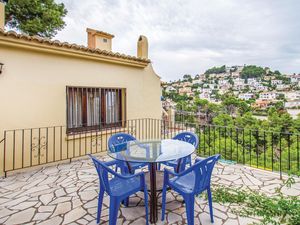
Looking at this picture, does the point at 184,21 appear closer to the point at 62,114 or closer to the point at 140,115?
the point at 140,115

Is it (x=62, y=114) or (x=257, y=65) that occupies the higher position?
(x=257, y=65)

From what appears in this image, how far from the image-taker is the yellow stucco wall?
14.2 feet

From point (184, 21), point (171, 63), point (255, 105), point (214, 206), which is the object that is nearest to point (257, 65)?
point (255, 105)

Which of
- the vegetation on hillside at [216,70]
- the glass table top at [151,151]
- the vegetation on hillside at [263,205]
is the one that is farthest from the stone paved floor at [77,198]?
the vegetation on hillside at [216,70]

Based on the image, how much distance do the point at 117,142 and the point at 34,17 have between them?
40.1 ft

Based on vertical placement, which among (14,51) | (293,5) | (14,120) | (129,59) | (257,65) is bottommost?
(14,120)

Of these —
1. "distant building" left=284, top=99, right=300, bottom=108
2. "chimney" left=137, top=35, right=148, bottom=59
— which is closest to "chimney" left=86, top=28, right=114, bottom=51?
"chimney" left=137, top=35, right=148, bottom=59

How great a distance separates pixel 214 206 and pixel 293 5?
8.08 m

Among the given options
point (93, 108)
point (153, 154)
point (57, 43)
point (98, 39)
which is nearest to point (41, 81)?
point (57, 43)

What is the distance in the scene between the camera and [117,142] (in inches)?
157

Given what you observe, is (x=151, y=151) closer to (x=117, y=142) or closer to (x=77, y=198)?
(x=117, y=142)

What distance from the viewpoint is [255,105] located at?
101ft

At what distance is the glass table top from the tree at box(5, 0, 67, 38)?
12.1m

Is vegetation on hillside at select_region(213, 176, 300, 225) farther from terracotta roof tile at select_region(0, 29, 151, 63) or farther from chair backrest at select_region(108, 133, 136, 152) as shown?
terracotta roof tile at select_region(0, 29, 151, 63)
